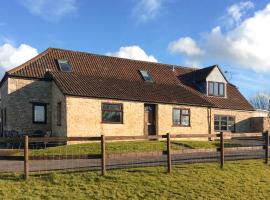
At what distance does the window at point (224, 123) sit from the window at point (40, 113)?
14869mm

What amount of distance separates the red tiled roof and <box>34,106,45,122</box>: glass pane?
A: 228 centimetres

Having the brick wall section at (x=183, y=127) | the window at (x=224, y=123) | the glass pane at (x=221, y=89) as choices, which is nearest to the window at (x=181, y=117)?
the brick wall section at (x=183, y=127)

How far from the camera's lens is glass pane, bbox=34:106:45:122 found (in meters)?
30.1

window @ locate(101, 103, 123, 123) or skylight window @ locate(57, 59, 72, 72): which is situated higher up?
skylight window @ locate(57, 59, 72, 72)

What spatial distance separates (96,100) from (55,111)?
335cm

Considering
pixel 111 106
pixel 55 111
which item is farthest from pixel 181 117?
pixel 55 111

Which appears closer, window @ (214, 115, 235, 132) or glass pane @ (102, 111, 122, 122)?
glass pane @ (102, 111, 122, 122)

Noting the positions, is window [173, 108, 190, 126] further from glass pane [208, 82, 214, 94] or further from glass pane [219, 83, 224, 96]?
glass pane [219, 83, 224, 96]

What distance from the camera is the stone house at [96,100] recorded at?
28.1 m

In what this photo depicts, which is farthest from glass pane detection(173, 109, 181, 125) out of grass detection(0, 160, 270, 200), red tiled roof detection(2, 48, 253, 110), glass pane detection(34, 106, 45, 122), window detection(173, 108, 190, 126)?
grass detection(0, 160, 270, 200)

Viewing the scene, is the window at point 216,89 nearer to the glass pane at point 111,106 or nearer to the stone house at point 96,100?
the stone house at point 96,100

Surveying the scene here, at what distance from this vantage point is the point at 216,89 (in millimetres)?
38375

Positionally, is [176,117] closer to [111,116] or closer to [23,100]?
[111,116]

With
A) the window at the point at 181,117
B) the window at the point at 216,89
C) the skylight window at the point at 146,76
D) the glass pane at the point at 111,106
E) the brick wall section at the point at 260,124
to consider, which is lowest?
the brick wall section at the point at 260,124
